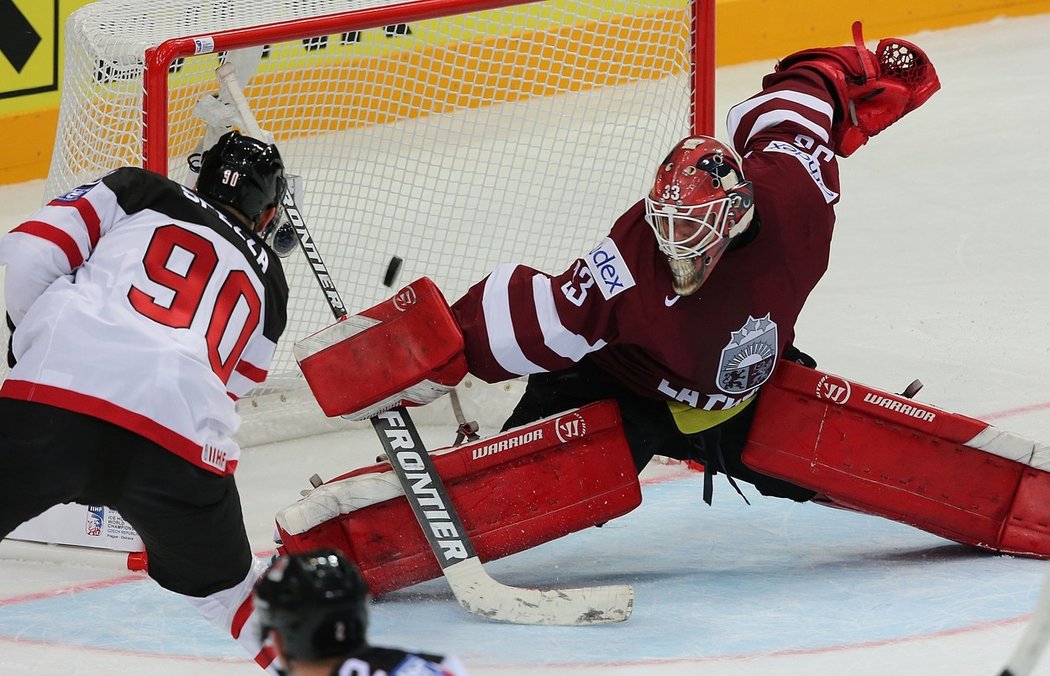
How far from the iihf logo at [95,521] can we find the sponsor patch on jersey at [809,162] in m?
1.68

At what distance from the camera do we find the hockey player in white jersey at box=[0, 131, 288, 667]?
2.42 m

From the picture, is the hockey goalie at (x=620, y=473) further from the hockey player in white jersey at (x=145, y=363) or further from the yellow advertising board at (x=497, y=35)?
the yellow advertising board at (x=497, y=35)

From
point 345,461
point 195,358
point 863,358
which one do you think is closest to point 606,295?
point 195,358

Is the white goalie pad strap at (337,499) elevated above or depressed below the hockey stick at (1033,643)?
below

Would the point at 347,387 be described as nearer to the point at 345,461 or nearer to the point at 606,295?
the point at 606,295

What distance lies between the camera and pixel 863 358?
4645 mm

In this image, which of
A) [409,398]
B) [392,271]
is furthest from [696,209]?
[392,271]

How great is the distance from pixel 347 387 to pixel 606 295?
57 cm

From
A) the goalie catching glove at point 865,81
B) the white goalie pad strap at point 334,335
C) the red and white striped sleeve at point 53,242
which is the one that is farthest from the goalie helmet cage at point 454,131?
the red and white striped sleeve at point 53,242

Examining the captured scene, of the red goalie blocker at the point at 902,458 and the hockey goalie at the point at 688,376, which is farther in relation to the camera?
the red goalie blocker at the point at 902,458

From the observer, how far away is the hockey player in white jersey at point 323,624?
5.18 feet

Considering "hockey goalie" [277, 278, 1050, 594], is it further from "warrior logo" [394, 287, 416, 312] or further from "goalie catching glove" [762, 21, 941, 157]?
"goalie catching glove" [762, 21, 941, 157]

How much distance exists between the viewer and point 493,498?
10.9ft

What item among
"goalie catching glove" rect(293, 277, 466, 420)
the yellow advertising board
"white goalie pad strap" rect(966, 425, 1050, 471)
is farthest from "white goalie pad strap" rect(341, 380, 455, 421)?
the yellow advertising board
